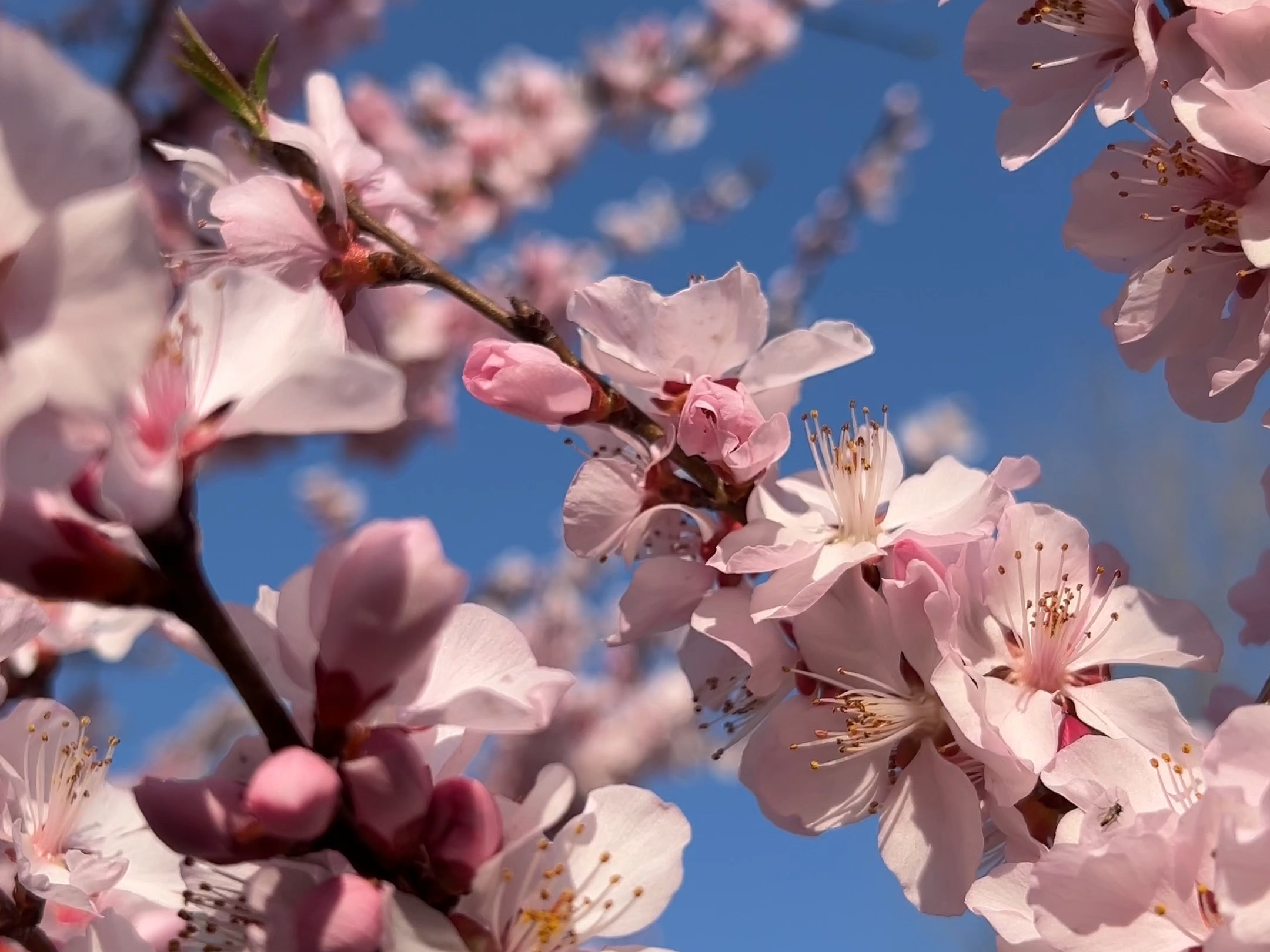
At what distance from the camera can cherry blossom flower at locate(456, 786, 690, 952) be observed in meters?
0.84

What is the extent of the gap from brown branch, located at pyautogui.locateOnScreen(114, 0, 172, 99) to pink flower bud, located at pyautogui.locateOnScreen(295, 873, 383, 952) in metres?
2.70

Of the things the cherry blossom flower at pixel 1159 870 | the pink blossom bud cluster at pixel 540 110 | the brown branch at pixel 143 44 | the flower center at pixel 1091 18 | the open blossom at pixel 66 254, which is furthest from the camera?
the pink blossom bud cluster at pixel 540 110

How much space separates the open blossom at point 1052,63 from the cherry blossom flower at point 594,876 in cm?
80

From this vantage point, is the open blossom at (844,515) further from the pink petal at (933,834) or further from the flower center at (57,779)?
the flower center at (57,779)

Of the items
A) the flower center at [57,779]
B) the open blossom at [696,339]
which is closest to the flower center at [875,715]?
the open blossom at [696,339]

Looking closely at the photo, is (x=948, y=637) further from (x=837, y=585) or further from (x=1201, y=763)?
(x=1201, y=763)

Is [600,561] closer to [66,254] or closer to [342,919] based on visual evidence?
[342,919]

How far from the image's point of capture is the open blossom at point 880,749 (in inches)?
41.3

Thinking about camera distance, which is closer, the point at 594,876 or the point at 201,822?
the point at 201,822

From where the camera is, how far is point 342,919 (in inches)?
27.4

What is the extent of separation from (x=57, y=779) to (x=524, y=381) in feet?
1.97

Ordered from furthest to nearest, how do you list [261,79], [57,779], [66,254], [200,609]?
1. [261,79]
2. [57,779]
3. [200,609]
4. [66,254]

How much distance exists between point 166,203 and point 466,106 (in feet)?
9.37

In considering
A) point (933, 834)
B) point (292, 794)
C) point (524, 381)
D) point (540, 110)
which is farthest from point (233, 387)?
point (540, 110)
